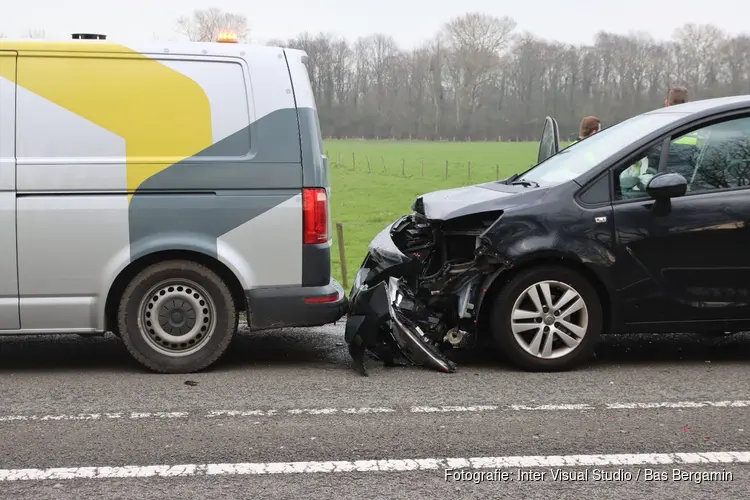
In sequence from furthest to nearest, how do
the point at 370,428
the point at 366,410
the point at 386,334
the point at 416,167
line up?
the point at 416,167
the point at 386,334
the point at 366,410
the point at 370,428

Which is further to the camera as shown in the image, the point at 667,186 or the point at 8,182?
the point at 667,186

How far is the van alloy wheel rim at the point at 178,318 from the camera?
209 inches

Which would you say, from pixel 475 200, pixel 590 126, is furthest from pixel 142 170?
pixel 590 126

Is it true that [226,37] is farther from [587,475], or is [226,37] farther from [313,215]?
[587,475]

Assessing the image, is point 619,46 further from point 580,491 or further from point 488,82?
point 580,491

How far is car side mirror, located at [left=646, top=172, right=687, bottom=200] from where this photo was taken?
17.2 feet

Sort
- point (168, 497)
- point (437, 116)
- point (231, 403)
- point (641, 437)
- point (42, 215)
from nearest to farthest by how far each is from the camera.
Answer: point (168, 497) < point (641, 437) < point (231, 403) < point (42, 215) < point (437, 116)

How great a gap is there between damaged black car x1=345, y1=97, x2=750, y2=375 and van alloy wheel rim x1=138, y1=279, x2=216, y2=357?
0.98 m

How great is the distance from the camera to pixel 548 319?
5.33 metres

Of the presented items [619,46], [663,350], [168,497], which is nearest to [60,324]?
[168,497]

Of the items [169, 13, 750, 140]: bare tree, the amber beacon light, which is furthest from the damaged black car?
[169, 13, 750, 140]: bare tree

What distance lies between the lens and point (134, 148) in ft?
16.9

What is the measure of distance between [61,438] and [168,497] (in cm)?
104

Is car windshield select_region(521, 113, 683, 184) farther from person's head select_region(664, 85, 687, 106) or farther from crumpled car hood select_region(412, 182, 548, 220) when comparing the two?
person's head select_region(664, 85, 687, 106)
